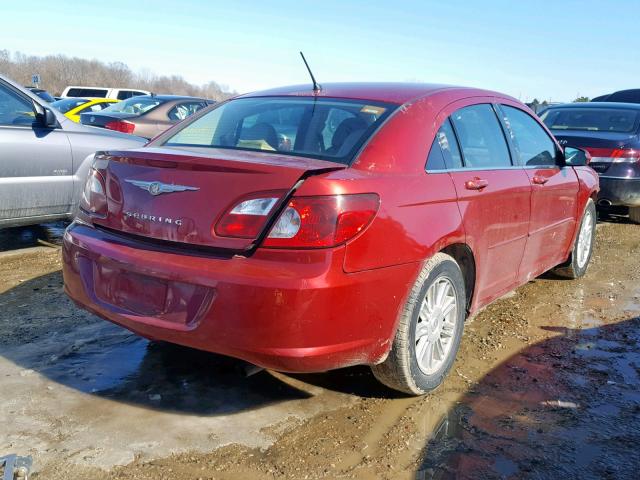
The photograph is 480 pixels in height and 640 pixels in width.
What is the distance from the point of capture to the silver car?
201 inches

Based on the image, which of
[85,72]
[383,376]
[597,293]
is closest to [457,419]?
[383,376]

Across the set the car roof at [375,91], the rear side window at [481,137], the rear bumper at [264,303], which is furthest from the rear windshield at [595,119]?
the rear bumper at [264,303]

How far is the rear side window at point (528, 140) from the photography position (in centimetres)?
413

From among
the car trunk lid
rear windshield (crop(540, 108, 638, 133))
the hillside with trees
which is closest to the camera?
the car trunk lid

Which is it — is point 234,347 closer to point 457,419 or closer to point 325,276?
point 325,276

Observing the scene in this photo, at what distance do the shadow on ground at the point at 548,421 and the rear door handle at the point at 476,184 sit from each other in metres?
1.04

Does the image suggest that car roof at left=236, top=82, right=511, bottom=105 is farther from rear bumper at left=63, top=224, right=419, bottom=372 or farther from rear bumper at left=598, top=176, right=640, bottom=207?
rear bumper at left=598, top=176, right=640, bottom=207

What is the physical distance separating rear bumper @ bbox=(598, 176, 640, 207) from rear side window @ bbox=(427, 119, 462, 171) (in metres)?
5.04

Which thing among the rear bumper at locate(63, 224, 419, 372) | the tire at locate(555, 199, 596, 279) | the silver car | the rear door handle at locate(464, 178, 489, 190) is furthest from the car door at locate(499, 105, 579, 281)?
the silver car

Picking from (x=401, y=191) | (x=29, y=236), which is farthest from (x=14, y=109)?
(x=401, y=191)

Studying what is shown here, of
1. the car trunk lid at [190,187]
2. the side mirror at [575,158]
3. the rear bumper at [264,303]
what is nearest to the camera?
the rear bumper at [264,303]

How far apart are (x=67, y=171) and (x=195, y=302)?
11.8 feet

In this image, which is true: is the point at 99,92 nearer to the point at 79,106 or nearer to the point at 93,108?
the point at 93,108

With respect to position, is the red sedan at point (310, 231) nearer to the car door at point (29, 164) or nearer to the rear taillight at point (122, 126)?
the car door at point (29, 164)
